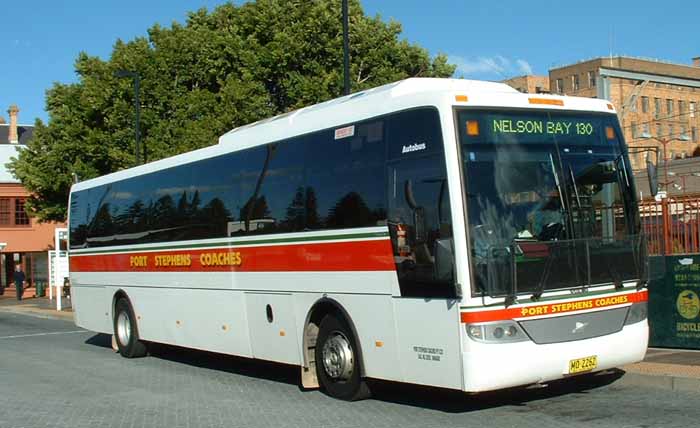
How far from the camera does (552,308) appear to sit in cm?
916

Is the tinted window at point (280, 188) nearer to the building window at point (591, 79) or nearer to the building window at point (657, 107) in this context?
the building window at point (657, 107)

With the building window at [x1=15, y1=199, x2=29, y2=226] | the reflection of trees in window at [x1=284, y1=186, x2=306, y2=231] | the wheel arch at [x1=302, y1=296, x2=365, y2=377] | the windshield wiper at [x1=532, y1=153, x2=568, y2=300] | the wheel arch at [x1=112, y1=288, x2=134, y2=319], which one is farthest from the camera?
the building window at [x1=15, y1=199, x2=29, y2=226]

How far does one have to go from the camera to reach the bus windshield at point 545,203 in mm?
8953

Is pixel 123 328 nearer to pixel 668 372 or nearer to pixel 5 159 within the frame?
pixel 668 372

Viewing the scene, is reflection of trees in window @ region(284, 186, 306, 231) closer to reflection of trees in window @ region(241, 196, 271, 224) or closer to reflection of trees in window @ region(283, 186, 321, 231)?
reflection of trees in window @ region(283, 186, 321, 231)

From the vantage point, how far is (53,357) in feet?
57.5

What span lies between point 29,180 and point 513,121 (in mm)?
32778

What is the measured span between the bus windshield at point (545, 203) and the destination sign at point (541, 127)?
1cm

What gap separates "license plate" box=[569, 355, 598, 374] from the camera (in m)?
9.25

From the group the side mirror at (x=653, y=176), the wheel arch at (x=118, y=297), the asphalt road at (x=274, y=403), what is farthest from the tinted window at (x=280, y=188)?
the side mirror at (x=653, y=176)

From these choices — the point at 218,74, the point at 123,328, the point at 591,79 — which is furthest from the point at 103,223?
the point at 591,79

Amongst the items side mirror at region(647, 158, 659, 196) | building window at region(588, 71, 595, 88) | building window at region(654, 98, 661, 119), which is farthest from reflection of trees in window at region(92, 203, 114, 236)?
building window at region(588, 71, 595, 88)

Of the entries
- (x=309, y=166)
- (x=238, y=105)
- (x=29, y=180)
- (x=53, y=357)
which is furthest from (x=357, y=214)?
(x=29, y=180)

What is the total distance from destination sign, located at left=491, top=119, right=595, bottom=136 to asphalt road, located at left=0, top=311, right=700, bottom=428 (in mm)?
2978
